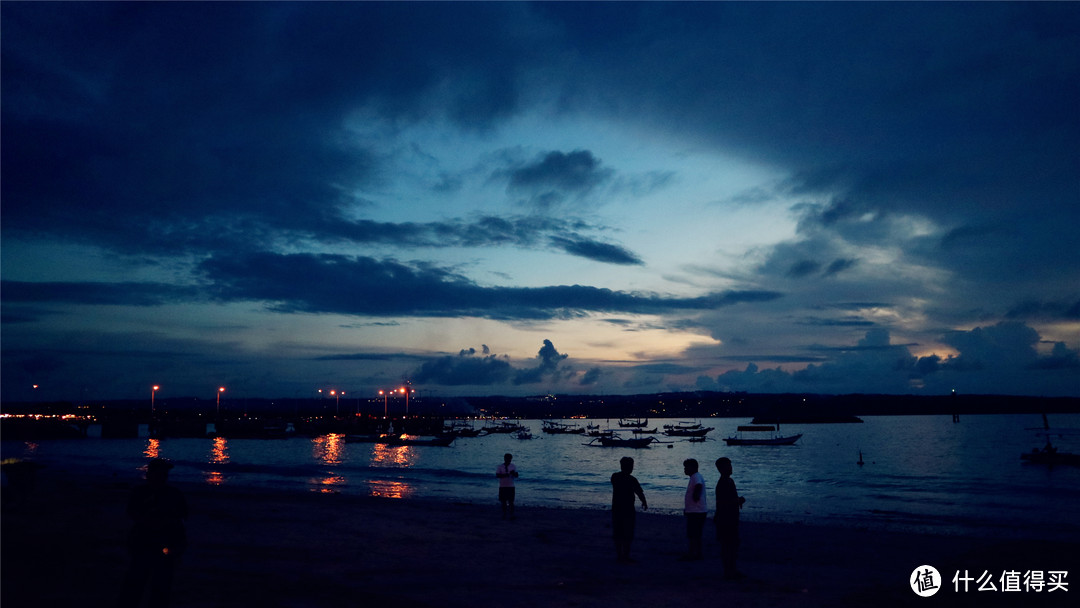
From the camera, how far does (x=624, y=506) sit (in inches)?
512

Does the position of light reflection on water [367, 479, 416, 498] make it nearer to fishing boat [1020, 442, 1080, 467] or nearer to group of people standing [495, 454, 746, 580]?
group of people standing [495, 454, 746, 580]

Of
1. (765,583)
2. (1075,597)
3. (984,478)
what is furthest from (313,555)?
(984,478)

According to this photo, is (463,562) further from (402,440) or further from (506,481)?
(402,440)

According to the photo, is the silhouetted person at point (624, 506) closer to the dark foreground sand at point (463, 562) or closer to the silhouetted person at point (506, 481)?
the dark foreground sand at point (463, 562)

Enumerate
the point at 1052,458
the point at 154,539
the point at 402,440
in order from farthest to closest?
the point at 402,440 < the point at 1052,458 < the point at 154,539

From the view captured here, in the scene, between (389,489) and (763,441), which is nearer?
(389,489)

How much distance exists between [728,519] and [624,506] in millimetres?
2260

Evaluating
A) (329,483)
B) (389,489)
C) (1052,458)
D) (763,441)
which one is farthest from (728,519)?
(763,441)

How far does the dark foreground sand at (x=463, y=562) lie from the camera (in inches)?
408

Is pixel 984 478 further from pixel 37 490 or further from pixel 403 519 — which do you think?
pixel 37 490

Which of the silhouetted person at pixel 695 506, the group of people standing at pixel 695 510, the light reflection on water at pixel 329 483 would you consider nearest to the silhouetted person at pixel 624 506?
the group of people standing at pixel 695 510

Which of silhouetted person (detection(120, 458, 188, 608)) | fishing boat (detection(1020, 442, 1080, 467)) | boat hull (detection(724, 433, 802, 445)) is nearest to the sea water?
fishing boat (detection(1020, 442, 1080, 467))

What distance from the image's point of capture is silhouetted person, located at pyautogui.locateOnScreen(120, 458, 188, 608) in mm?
7551

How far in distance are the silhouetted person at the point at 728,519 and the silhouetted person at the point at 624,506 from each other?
1599 millimetres
